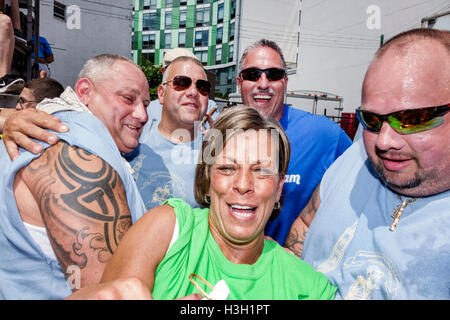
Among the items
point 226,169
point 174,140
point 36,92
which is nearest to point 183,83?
point 174,140

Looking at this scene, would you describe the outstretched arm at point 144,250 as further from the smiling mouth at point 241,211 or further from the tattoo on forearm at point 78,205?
the smiling mouth at point 241,211

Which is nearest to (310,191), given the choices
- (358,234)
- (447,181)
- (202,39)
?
(358,234)

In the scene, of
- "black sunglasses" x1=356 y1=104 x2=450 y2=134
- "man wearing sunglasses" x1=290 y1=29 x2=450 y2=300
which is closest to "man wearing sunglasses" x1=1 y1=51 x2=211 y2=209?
"man wearing sunglasses" x1=290 y1=29 x2=450 y2=300

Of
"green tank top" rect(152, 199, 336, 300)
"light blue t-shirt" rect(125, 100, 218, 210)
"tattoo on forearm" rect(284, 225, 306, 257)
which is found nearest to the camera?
"green tank top" rect(152, 199, 336, 300)

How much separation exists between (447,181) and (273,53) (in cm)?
239

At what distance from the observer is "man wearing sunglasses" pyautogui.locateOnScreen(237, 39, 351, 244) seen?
3246mm

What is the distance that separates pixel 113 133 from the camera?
2674mm

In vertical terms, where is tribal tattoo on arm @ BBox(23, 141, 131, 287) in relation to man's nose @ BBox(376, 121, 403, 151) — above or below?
below

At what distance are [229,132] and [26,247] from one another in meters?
1.36

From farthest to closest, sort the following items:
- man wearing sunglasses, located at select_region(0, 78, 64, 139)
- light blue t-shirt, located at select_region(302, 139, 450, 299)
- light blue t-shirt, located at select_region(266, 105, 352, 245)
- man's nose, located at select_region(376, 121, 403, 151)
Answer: man wearing sunglasses, located at select_region(0, 78, 64, 139), light blue t-shirt, located at select_region(266, 105, 352, 245), man's nose, located at select_region(376, 121, 403, 151), light blue t-shirt, located at select_region(302, 139, 450, 299)

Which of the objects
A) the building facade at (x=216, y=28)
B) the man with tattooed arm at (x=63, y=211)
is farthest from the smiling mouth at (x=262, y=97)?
the building facade at (x=216, y=28)

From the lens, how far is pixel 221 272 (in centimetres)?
173

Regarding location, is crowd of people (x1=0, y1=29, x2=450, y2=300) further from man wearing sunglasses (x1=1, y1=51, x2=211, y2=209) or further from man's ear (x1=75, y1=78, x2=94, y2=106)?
man wearing sunglasses (x1=1, y1=51, x2=211, y2=209)
